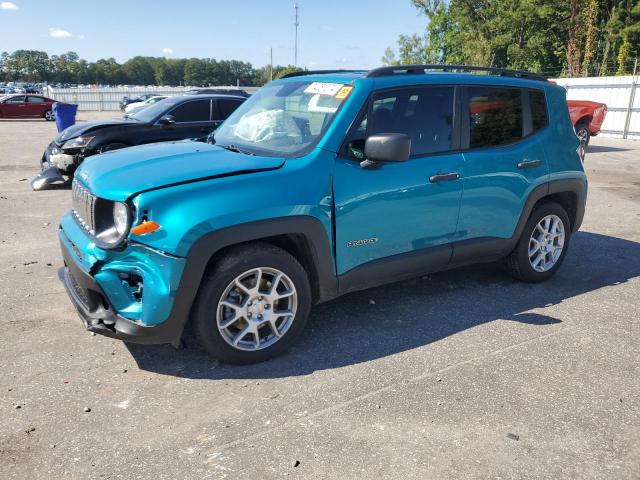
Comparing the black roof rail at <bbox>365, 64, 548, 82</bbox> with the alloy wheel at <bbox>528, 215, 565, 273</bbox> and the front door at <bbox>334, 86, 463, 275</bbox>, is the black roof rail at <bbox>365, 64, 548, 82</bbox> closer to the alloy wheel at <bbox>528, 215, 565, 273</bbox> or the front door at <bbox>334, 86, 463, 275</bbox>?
the front door at <bbox>334, 86, 463, 275</bbox>

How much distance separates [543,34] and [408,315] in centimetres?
5300

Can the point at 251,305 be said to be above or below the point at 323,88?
below

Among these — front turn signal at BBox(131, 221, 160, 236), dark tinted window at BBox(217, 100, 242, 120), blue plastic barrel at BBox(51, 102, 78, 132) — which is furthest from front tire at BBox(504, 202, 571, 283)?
blue plastic barrel at BBox(51, 102, 78, 132)

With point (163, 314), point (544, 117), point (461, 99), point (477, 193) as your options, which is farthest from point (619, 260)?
point (163, 314)

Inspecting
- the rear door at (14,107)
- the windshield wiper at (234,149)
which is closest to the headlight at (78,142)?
the windshield wiper at (234,149)

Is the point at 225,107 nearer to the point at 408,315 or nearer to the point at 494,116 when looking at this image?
the point at 494,116

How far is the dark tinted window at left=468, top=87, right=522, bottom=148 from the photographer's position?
4.27 m

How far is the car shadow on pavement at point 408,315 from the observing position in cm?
348

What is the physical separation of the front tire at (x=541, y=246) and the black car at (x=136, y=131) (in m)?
6.44

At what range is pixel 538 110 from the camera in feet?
15.6

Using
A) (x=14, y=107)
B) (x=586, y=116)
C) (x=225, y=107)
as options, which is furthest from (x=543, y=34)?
(x=225, y=107)

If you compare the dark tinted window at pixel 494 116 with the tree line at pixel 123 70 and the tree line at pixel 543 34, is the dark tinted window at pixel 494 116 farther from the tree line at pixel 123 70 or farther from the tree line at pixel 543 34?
the tree line at pixel 123 70

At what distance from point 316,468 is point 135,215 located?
5.41ft

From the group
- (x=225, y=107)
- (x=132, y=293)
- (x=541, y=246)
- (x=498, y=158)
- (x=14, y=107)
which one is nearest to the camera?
(x=132, y=293)
